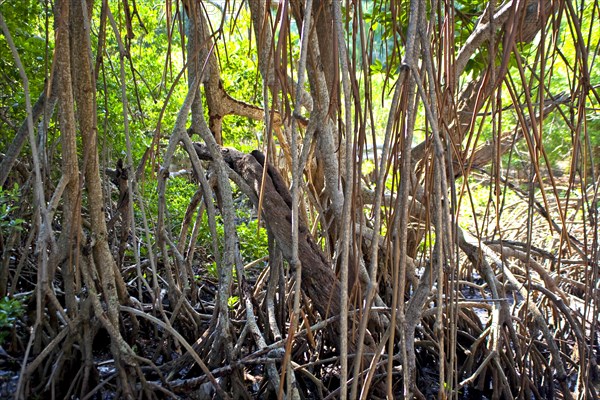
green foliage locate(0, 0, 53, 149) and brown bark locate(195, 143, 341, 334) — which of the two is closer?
brown bark locate(195, 143, 341, 334)

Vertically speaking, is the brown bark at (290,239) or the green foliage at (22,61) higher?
the green foliage at (22,61)

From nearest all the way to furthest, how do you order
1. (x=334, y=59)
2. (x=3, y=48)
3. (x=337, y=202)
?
(x=334, y=59) → (x=337, y=202) → (x=3, y=48)

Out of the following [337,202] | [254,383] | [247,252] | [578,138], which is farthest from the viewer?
[247,252]

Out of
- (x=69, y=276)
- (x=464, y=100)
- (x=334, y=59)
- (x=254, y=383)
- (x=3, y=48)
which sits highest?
(x=3, y=48)

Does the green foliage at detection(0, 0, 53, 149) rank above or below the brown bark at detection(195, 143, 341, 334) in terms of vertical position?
above

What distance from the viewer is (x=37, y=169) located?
1187 millimetres

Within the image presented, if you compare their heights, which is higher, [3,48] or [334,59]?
[3,48]

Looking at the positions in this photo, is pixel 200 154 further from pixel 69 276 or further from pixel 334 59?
pixel 334 59

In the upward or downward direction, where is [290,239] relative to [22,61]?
downward

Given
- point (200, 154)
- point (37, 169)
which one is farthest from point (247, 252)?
point (37, 169)

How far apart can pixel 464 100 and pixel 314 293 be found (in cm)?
146

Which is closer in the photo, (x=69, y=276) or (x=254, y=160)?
(x=69, y=276)

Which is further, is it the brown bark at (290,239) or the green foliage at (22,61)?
the green foliage at (22,61)

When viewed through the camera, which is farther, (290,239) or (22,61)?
(22,61)
